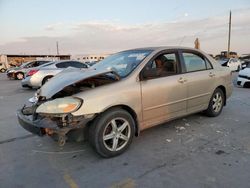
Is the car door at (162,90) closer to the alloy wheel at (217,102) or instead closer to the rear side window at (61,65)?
the alloy wheel at (217,102)

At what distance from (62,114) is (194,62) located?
297cm

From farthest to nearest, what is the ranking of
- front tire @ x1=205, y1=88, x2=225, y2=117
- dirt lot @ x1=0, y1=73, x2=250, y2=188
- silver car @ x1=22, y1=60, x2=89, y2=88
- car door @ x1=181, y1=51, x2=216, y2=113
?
silver car @ x1=22, y1=60, x2=89, y2=88 → front tire @ x1=205, y1=88, x2=225, y2=117 → car door @ x1=181, y1=51, x2=216, y2=113 → dirt lot @ x1=0, y1=73, x2=250, y2=188

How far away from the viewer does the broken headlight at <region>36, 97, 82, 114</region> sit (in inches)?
126

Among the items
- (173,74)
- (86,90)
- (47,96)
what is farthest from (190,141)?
(47,96)

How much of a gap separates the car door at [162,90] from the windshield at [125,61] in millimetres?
210

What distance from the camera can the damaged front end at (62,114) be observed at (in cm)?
319

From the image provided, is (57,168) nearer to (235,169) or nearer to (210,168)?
(210,168)

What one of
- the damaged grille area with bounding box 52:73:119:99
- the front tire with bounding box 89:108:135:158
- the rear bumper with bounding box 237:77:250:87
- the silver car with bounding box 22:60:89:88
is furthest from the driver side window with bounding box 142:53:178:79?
the silver car with bounding box 22:60:89:88

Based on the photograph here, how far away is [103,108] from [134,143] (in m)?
1.06

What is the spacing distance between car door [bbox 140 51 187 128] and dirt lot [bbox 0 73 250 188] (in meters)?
0.43

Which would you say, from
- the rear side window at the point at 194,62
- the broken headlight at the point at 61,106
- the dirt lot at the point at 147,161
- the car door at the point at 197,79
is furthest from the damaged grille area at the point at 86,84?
the rear side window at the point at 194,62

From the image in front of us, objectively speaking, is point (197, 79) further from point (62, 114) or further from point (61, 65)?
point (61, 65)

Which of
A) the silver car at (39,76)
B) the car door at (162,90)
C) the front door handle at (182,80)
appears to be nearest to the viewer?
the car door at (162,90)

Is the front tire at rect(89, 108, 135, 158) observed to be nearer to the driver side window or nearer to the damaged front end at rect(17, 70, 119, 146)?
the damaged front end at rect(17, 70, 119, 146)
